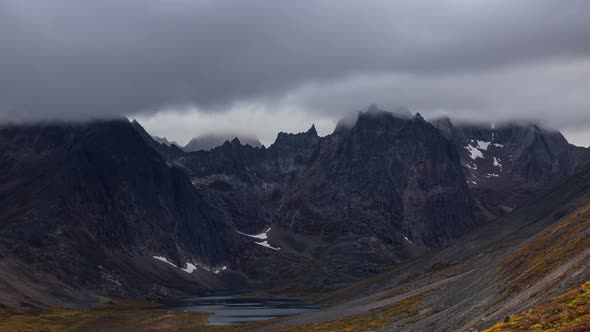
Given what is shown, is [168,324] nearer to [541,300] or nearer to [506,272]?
[506,272]

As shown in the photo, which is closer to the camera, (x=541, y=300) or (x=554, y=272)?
(x=541, y=300)

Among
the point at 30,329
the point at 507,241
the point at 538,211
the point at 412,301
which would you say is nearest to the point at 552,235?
the point at 412,301

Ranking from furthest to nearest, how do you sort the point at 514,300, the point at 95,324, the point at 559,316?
the point at 95,324, the point at 514,300, the point at 559,316

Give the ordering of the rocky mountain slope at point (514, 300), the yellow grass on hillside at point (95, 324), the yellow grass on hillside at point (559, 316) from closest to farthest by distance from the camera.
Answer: the yellow grass on hillside at point (559, 316), the rocky mountain slope at point (514, 300), the yellow grass on hillside at point (95, 324)

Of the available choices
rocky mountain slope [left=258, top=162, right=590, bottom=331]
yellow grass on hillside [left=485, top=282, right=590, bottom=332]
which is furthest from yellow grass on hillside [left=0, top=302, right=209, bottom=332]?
yellow grass on hillside [left=485, top=282, right=590, bottom=332]

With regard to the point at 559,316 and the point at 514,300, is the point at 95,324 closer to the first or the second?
the point at 514,300

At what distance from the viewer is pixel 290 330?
400 feet

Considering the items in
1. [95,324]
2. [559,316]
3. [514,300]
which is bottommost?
[95,324]

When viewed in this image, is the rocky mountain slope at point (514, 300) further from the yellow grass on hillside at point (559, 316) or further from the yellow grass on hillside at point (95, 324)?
the yellow grass on hillside at point (95, 324)

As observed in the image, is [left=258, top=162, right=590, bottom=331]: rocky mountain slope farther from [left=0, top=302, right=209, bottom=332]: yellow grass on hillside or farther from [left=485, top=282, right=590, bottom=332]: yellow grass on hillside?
[left=0, top=302, right=209, bottom=332]: yellow grass on hillside

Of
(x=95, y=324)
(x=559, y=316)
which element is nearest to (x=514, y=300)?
(x=559, y=316)

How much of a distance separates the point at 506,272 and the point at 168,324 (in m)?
121

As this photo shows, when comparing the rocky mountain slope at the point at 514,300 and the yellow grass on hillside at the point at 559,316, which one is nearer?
the yellow grass on hillside at the point at 559,316

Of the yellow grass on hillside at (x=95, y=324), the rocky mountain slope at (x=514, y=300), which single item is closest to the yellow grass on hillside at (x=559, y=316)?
the rocky mountain slope at (x=514, y=300)
